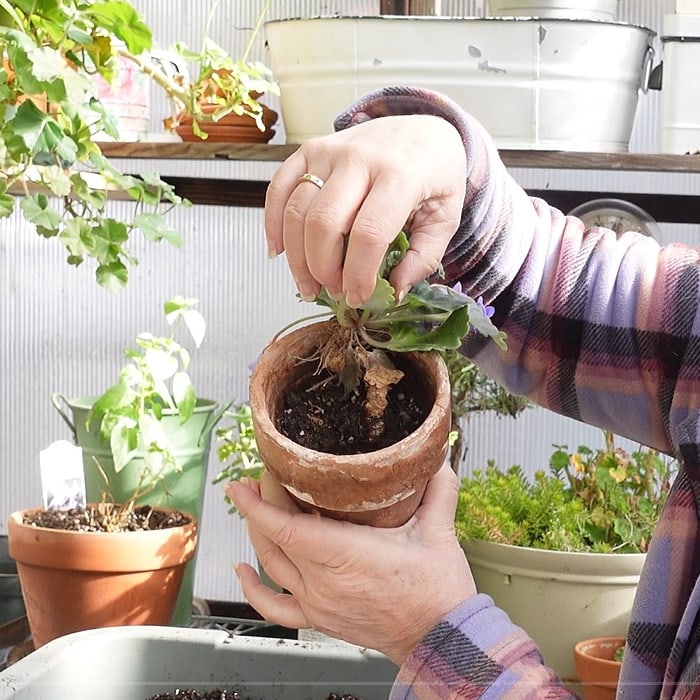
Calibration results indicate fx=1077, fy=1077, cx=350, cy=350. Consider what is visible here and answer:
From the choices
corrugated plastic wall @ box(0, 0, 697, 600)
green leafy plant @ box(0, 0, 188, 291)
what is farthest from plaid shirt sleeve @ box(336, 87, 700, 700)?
corrugated plastic wall @ box(0, 0, 697, 600)

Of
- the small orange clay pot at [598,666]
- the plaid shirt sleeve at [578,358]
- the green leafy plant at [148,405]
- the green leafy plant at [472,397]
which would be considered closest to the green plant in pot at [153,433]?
the green leafy plant at [148,405]

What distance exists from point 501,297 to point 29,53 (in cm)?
39

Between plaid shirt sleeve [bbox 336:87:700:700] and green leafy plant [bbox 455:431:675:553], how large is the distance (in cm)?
44

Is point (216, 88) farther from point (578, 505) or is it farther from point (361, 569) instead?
point (361, 569)

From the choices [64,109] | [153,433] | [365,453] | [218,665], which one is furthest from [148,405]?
[365,453]

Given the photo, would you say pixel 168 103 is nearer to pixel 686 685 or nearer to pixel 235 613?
pixel 235 613

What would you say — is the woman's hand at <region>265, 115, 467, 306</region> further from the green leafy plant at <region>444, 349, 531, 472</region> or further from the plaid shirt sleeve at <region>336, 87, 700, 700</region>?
the green leafy plant at <region>444, 349, 531, 472</region>

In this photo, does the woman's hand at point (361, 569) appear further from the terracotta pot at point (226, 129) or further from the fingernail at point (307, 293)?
the terracotta pot at point (226, 129)

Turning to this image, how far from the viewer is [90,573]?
1233 millimetres

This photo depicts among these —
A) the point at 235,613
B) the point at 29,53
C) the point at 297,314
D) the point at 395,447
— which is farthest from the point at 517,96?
the point at 235,613

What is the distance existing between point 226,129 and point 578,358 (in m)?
0.69

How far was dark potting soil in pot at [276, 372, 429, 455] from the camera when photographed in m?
0.65

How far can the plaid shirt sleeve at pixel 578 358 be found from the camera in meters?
0.62

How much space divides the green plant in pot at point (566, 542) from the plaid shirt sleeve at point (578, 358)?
0.43 meters
